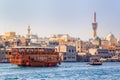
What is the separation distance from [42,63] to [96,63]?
816 inches

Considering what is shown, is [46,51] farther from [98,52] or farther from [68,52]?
[98,52]

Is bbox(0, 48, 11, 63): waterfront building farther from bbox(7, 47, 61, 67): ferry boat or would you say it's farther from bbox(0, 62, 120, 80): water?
bbox(0, 62, 120, 80): water

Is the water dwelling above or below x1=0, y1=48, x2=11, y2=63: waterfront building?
below

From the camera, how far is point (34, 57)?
105375mm

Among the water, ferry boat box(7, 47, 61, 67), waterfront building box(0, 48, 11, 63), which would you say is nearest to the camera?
the water

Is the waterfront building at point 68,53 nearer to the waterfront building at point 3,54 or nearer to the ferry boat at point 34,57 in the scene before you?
the waterfront building at point 3,54

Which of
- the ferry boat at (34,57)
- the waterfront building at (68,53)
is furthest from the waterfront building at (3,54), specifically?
the ferry boat at (34,57)

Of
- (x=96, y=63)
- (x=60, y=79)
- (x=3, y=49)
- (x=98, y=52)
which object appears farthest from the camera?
(x=98, y=52)

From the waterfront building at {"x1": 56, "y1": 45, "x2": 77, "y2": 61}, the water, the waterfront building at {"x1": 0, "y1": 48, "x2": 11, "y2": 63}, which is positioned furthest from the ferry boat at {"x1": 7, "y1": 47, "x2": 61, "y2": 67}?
the waterfront building at {"x1": 56, "y1": 45, "x2": 77, "y2": 61}

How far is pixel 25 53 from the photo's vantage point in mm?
105688

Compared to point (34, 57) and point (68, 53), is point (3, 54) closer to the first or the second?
point (68, 53)

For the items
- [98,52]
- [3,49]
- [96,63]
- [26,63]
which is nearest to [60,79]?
[26,63]

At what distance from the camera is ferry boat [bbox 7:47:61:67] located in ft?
343

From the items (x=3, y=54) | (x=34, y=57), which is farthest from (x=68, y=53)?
(x=34, y=57)
